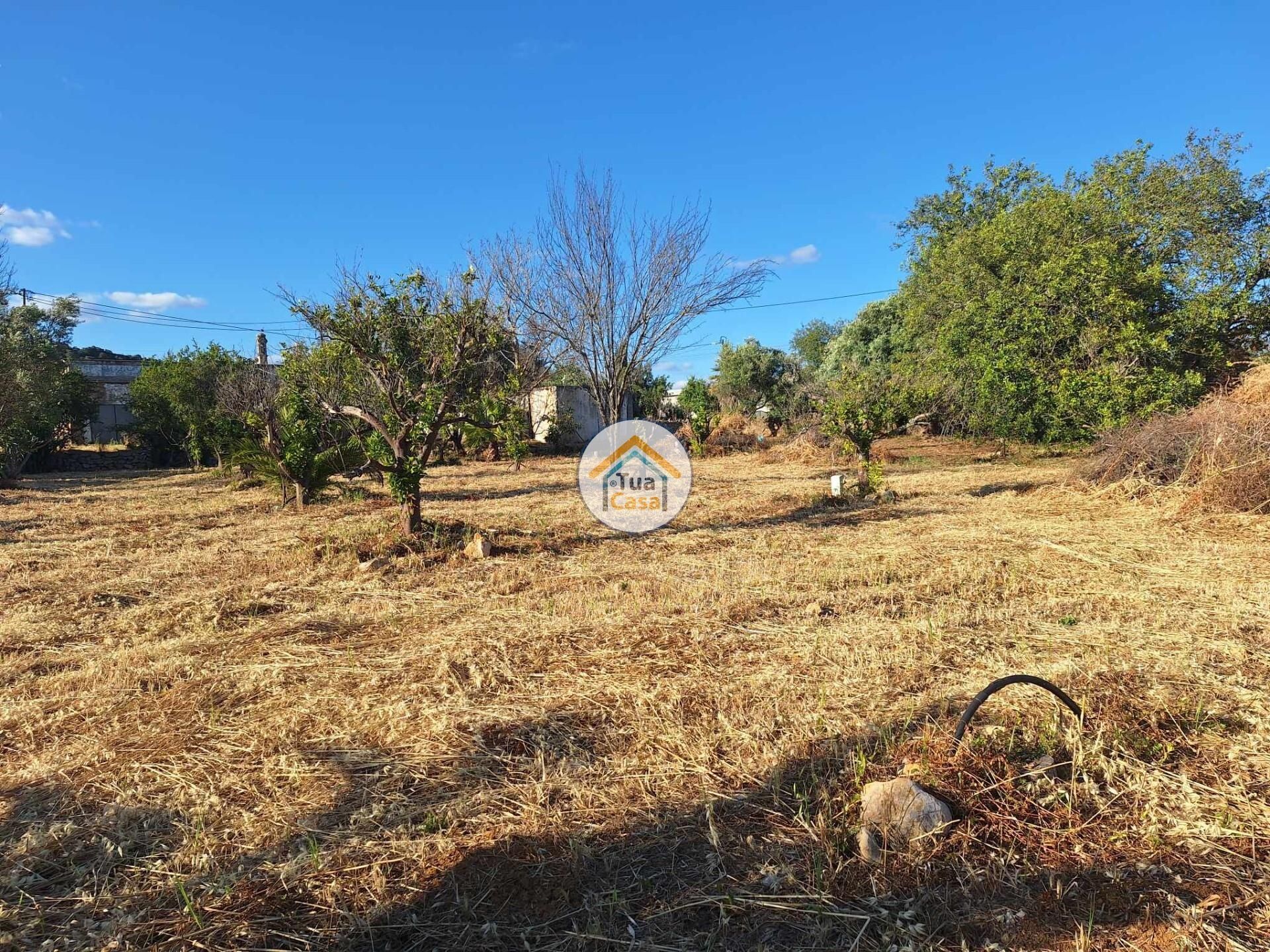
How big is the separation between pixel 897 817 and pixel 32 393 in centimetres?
1709

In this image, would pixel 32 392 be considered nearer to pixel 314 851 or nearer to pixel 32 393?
pixel 32 393

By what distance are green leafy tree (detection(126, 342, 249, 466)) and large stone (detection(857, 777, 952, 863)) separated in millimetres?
18544

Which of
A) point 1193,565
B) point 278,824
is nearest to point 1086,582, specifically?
point 1193,565

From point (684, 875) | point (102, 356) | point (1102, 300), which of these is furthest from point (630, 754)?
point (102, 356)

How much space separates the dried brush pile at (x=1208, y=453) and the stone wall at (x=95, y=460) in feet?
75.0

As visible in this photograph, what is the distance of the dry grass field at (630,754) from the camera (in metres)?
1.79

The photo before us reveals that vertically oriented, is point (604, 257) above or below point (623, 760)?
above

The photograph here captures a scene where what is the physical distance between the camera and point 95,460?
1898cm

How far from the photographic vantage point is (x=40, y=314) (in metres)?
18.7

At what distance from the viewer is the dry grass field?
5.88 feet

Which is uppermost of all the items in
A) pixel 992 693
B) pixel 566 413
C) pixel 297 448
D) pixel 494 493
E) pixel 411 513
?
pixel 566 413

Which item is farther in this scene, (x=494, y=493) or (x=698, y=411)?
(x=698, y=411)

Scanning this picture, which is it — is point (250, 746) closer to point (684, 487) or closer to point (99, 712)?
point (99, 712)

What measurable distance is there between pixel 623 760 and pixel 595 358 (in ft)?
37.6
